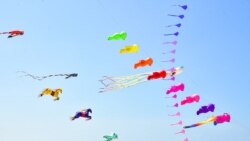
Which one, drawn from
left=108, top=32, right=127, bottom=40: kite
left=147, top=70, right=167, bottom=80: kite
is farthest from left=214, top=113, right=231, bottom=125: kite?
left=108, top=32, right=127, bottom=40: kite

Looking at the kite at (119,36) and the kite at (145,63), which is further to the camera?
the kite at (145,63)

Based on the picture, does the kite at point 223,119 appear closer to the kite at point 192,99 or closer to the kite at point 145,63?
the kite at point 192,99

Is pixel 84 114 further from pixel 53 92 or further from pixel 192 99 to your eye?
pixel 192 99

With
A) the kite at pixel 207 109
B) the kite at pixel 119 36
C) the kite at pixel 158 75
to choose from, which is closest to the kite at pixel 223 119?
the kite at pixel 207 109

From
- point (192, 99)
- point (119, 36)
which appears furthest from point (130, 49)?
point (192, 99)

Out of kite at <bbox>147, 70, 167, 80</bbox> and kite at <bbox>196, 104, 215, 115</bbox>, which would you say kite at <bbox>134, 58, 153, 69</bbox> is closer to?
kite at <bbox>147, 70, 167, 80</bbox>

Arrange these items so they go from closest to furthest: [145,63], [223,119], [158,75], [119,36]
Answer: [158,75]
[119,36]
[145,63]
[223,119]

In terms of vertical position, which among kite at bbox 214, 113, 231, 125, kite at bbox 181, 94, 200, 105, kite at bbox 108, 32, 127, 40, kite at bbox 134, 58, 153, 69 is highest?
kite at bbox 108, 32, 127, 40

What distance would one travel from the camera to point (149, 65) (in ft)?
208

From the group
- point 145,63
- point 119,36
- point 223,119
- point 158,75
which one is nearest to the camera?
point 158,75

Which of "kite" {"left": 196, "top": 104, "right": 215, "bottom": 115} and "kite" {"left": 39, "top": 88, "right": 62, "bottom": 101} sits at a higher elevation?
"kite" {"left": 39, "top": 88, "right": 62, "bottom": 101}

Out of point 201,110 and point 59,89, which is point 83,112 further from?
point 201,110

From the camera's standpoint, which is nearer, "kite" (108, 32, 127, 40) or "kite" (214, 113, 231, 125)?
"kite" (108, 32, 127, 40)

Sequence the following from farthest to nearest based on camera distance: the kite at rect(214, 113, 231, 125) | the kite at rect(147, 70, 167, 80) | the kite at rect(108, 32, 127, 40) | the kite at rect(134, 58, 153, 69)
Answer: the kite at rect(214, 113, 231, 125)
the kite at rect(134, 58, 153, 69)
the kite at rect(108, 32, 127, 40)
the kite at rect(147, 70, 167, 80)
